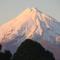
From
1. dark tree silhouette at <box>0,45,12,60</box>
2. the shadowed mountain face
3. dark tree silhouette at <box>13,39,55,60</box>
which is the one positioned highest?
the shadowed mountain face

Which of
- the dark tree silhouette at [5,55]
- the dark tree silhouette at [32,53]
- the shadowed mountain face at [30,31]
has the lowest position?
the dark tree silhouette at [5,55]

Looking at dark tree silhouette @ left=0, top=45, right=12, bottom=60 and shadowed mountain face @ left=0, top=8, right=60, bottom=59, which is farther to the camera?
shadowed mountain face @ left=0, top=8, right=60, bottom=59

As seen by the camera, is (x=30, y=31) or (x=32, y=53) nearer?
(x=32, y=53)

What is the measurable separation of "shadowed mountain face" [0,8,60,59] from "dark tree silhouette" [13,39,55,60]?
8 centimetres

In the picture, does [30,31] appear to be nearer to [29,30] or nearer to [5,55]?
[29,30]

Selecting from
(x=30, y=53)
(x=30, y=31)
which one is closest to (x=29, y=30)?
(x=30, y=31)

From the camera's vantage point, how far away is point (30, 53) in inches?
32.5

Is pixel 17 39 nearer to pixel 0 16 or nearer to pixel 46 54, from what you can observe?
pixel 46 54

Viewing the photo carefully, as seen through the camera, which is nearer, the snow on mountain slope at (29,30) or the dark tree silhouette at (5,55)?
the dark tree silhouette at (5,55)

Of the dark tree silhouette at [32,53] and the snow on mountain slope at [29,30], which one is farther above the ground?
the snow on mountain slope at [29,30]

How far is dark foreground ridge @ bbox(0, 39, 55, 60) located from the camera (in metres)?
0.82

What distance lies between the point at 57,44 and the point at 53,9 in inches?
22.6

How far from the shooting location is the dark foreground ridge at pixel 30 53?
82 centimetres

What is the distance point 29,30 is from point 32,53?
234 millimetres
